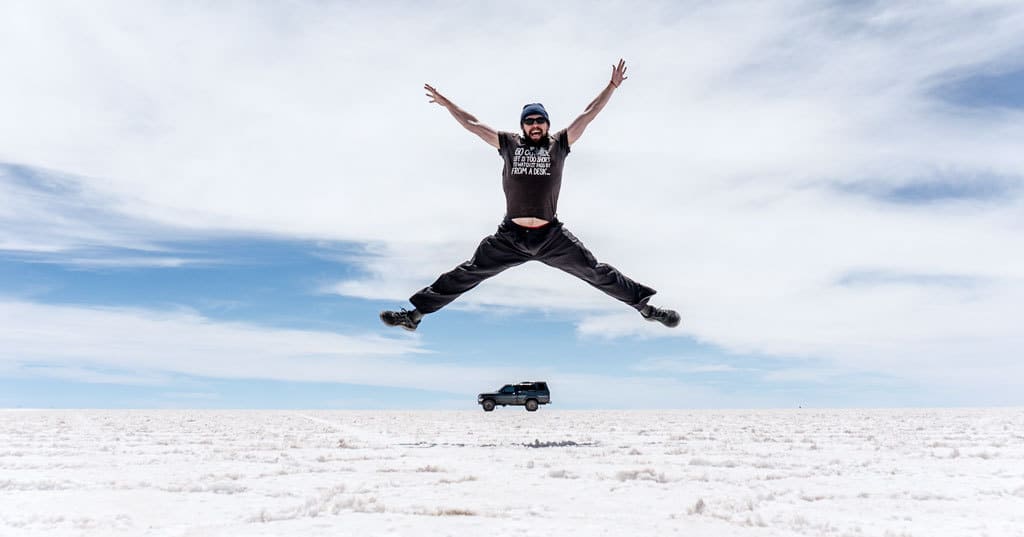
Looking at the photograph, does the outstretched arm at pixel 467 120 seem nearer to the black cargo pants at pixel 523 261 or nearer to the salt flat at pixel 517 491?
the black cargo pants at pixel 523 261

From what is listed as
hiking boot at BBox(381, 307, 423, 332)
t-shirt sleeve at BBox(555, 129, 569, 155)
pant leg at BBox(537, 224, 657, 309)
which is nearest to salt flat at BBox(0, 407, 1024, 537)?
hiking boot at BBox(381, 307, 423, 332)

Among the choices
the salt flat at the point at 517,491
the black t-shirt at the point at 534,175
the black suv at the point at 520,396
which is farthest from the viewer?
the black suv at the point at 520,396

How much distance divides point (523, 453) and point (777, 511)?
16.3 feet

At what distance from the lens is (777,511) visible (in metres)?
4.97

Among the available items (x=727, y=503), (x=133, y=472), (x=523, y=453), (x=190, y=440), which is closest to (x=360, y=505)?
(x=727, y=503)

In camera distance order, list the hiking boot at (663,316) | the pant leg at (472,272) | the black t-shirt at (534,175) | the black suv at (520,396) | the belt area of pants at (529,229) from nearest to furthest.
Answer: the black t-shirt at (534,175)
the belt area of pants at (529,229)
the pant leg at (472,272)
the hiking boot at (663,316)
the black suv at (520,396)

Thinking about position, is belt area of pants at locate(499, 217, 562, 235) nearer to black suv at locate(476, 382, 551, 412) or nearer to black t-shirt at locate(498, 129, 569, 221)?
black t-shirt at locate(498, 129, 569, 221)

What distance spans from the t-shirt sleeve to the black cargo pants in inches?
29.4

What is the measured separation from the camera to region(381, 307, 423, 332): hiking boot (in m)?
7.91

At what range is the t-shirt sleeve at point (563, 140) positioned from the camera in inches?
293

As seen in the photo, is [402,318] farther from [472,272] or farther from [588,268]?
[588,268]

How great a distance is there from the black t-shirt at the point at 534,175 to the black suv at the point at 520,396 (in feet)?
93.3

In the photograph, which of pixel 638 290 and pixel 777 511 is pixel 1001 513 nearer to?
pixel 777 511

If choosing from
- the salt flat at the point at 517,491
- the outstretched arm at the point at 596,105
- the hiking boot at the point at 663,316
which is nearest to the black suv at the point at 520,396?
the salt flat at the point at 517,491
